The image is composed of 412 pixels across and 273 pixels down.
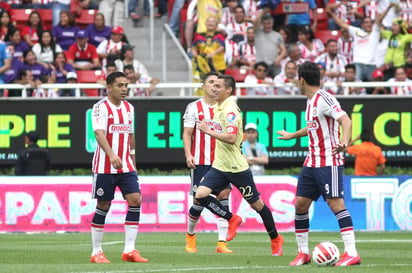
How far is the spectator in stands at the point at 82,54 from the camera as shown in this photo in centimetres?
2375

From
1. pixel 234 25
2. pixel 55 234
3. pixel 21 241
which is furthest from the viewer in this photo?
pixel 234 25

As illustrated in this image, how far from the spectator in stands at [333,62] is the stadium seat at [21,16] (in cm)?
679

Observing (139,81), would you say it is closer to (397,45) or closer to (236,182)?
(397,45)

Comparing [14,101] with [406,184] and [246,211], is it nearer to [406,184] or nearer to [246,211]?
[246,211]

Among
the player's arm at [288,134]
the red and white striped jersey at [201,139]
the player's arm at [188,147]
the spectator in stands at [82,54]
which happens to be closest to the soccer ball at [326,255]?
the player's arm at [288,134]

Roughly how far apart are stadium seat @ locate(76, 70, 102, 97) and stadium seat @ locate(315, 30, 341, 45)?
18.7 feet

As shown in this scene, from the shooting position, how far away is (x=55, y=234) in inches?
756

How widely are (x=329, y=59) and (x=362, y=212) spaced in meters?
4.77

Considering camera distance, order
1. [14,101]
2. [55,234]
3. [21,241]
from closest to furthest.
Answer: [21,241] → [55,234] → [14,101]

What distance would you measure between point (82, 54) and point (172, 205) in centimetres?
544

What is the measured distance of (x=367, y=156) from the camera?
2103 cm

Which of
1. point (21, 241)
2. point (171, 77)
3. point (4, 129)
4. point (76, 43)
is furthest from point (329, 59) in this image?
point (21, 241)

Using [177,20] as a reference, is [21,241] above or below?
below

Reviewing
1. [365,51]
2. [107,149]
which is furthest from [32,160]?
[107,149]
